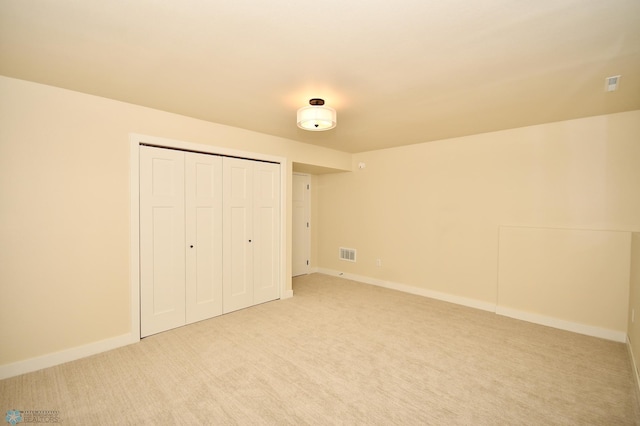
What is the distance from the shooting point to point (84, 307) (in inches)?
108

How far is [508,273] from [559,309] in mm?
635

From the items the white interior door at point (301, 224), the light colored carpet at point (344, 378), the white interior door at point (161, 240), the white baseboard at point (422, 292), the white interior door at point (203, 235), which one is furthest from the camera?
the white interior door at point (301, 224)

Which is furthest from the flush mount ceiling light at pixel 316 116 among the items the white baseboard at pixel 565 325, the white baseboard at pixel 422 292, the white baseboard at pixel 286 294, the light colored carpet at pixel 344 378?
the white baseboard at pixel 565 325

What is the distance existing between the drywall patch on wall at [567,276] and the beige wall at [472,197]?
12 cm

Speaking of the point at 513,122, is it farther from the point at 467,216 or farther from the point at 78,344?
the point at 78,344

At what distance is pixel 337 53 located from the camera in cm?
196

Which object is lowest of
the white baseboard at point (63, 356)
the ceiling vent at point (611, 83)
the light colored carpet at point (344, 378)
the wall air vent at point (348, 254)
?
the light colored carpet at point (344, 378)


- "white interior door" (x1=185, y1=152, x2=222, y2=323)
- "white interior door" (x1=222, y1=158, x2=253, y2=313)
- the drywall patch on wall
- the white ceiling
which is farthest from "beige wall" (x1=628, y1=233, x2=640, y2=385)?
"white interior door" (x1=185, y1=152, x2=222, y2=323)

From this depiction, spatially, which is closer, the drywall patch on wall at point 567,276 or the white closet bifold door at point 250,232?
the drywall patch on wall at point 567,276

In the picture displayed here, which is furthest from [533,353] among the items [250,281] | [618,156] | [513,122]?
[250,281]

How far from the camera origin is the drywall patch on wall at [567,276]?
3.14 metres

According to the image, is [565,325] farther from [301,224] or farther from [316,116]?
[301,224]

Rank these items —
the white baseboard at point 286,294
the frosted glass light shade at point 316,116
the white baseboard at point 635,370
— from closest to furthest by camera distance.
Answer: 1. the white baseboard at point 635,370
2. the frosted glass light shade at point 316,116
3. the white baseboard at point 286,294

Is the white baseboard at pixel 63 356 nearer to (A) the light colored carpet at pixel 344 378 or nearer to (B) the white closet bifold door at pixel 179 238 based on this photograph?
(A) the light colored carpet at pixel 344 378
